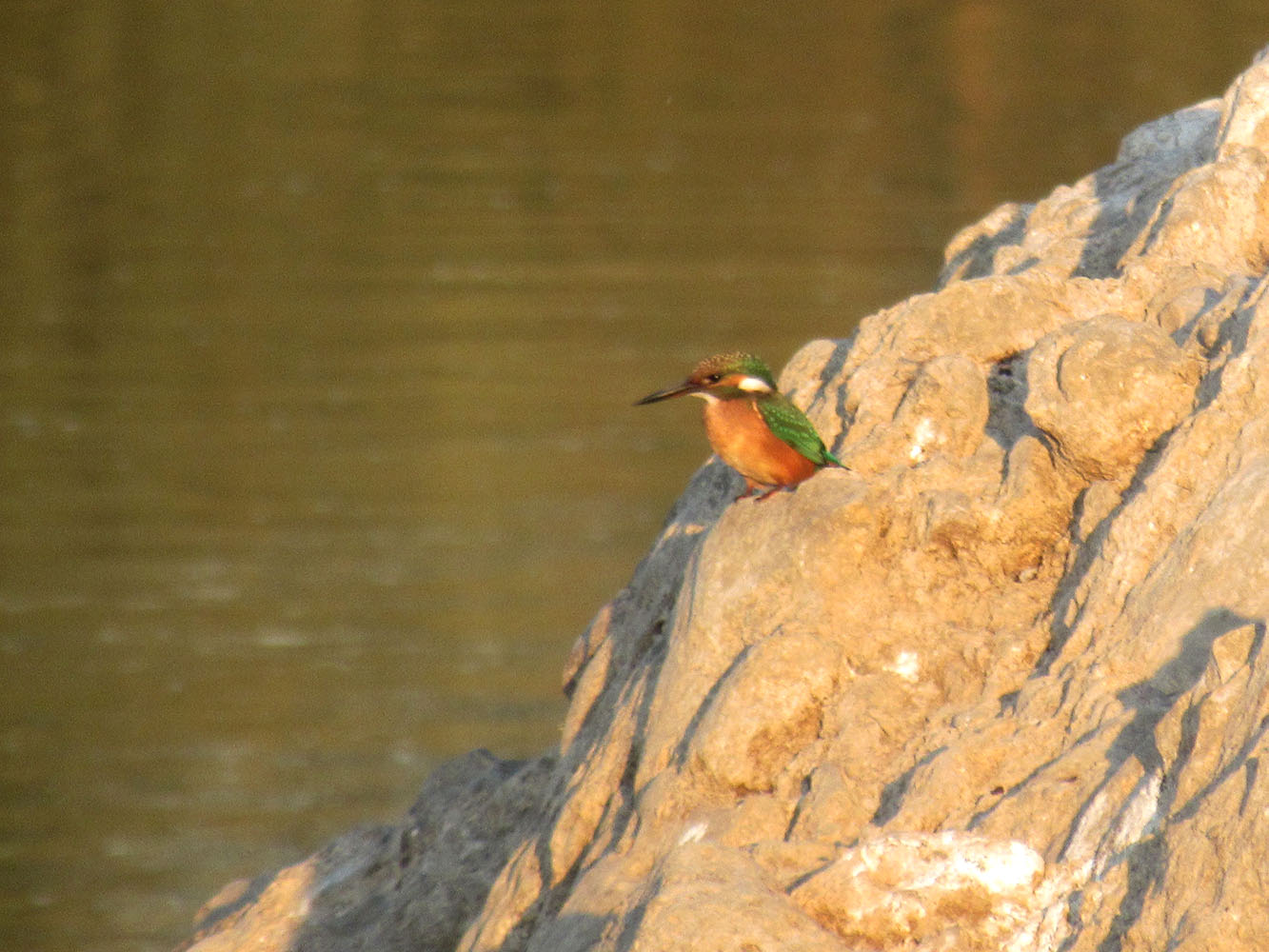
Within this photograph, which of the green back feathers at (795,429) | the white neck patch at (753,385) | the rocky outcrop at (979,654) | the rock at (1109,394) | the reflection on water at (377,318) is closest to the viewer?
the rocky outcrop at (979,654)

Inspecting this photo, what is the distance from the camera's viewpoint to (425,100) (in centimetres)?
3778

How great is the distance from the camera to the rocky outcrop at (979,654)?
3828mm

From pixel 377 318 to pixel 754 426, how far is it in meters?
19.8

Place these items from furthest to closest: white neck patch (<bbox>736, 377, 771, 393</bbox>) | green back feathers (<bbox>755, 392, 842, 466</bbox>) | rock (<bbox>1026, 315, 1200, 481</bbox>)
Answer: white neck patch (<bbox>736, 377, 771, 393</bbox>), green back feathers (<bbox>755, 392, 842, 466</bbox>), rock (<bbox>1026, 315, 1200, 481</bbox>)

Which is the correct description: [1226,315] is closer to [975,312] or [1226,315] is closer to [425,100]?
[975,312]

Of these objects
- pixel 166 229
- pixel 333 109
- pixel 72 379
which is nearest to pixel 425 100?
pixel 333 109

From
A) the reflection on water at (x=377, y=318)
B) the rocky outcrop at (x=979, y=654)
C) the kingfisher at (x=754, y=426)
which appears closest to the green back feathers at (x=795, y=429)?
the kingfisher at (x=754, y=426)

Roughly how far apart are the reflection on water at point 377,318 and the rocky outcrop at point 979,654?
6.21 m

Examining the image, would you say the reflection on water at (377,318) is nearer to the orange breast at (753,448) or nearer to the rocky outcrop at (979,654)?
the rocky outcrop at (979,654)

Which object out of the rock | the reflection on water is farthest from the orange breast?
the reflection on water

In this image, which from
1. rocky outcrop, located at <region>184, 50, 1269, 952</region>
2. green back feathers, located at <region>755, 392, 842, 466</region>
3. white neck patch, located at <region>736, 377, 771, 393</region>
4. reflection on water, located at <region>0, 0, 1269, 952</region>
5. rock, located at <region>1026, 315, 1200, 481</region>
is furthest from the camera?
reflection on water, located at <region>0, 0, 1269, 952</region>

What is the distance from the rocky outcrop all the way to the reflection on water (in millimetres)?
6211

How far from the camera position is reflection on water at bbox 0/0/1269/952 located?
13156 millimetres

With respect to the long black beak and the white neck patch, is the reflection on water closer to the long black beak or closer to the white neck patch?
the long black beak
